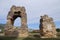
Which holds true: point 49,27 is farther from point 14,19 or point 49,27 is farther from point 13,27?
point 14,19

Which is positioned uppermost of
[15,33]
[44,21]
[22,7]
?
[22,7]

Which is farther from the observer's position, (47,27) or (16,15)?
(16,15)

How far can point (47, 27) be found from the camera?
3247 centimetres

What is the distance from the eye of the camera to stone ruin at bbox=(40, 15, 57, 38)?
1264 inches

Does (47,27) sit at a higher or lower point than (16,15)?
lower

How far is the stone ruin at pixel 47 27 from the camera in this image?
32.1 meters

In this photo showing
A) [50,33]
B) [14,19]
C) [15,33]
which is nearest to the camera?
[50,33]

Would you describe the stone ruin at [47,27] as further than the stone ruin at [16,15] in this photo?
No

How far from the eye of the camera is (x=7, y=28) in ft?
127

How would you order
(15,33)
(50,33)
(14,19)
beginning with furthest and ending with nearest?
(14,19), (15,33), (50,33)

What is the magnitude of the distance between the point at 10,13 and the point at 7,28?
11.7 ft

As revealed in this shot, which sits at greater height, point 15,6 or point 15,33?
point 15,6

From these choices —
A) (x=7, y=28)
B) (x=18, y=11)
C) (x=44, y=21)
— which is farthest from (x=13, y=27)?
(x=44, y=21)

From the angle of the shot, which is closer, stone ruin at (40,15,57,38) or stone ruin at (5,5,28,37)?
stone ruin at (40,15,57,38)
